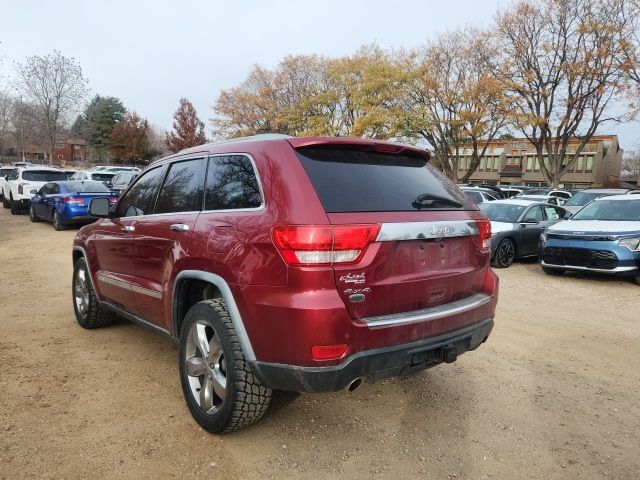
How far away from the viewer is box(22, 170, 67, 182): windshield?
16719mm

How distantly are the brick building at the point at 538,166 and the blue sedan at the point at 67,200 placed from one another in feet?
157

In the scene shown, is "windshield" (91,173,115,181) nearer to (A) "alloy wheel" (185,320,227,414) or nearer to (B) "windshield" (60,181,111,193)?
(B) "windshield" (60,181,111,193)

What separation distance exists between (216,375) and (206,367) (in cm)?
10

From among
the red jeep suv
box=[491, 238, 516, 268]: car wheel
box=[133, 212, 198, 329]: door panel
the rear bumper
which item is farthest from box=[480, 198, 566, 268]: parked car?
box=[133, 212, 198, 329]: door panel

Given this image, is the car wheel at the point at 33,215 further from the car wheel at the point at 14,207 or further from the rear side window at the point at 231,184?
A: the rear side window at the point at 231,184

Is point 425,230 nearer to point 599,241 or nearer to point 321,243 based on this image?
point 321,243

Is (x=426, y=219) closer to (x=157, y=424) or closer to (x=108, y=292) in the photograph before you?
(x=157, y=424)

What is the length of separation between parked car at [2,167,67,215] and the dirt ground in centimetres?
1374

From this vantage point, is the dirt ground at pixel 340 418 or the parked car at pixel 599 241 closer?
the dirt ground at pixel 340 418

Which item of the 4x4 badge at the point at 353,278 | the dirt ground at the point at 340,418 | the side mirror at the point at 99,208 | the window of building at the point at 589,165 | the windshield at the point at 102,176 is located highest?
the window of building at the point at 589,165

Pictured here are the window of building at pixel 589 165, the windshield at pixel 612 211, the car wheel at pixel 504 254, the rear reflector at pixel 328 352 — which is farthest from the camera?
the window of building at pixel 589 165

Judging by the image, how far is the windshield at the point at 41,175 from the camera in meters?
16.7

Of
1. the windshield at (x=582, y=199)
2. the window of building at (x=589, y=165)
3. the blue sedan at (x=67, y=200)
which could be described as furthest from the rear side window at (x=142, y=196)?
the window of building at (x=589, y=165)

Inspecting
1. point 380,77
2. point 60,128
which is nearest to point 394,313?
point 380,77
